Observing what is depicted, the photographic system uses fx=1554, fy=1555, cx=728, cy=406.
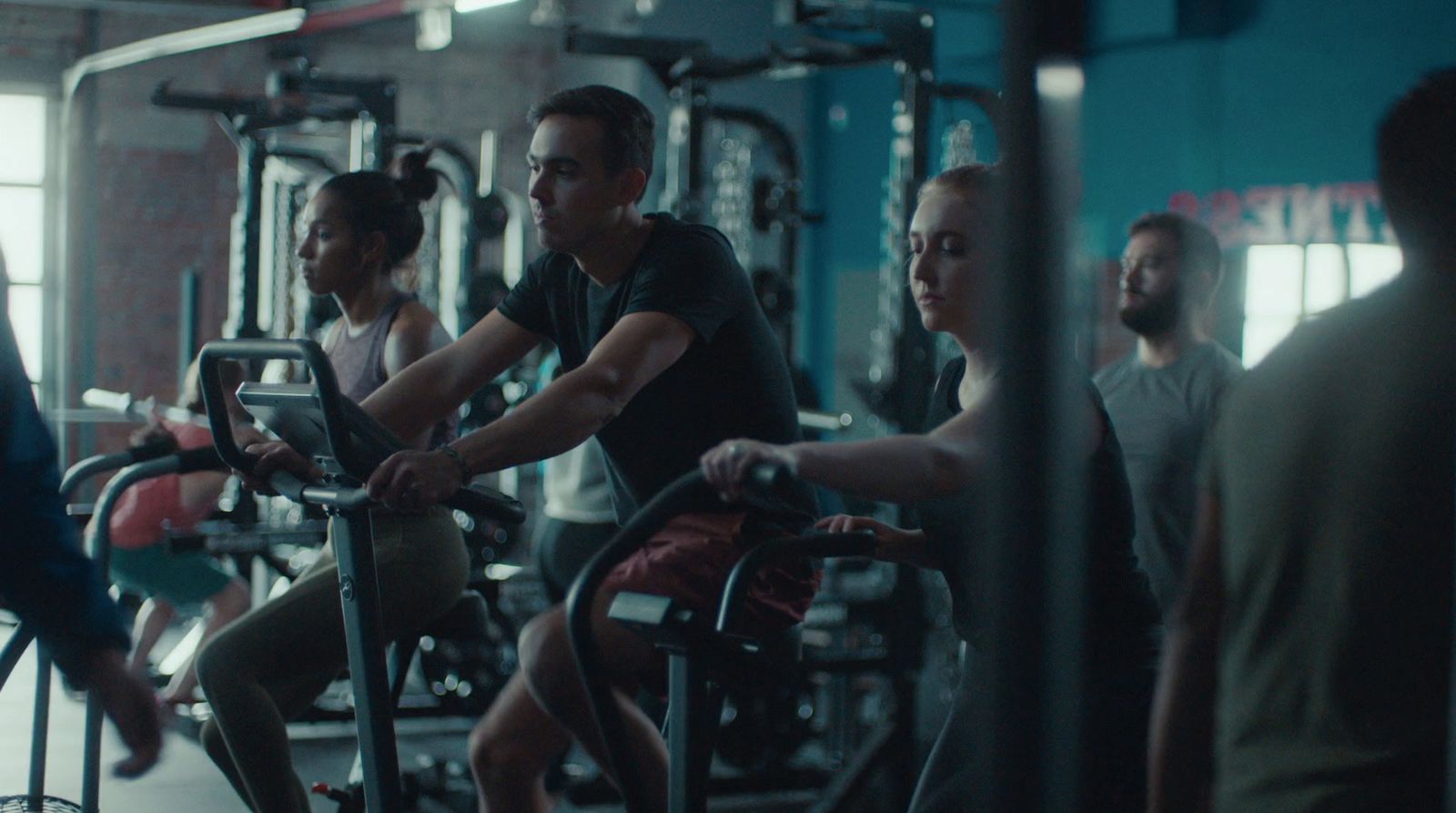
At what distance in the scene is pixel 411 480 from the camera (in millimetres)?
1897

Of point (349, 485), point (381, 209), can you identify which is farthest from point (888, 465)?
point (381, 209)

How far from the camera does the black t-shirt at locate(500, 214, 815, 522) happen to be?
2070 mm

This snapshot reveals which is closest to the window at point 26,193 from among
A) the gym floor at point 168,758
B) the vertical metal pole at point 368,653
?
the gym floor at point 168,758

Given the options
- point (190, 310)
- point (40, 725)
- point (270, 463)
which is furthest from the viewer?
point (190, 310)

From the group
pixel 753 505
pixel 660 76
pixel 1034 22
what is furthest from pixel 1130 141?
pixel 1034 22

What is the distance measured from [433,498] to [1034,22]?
1.41 m

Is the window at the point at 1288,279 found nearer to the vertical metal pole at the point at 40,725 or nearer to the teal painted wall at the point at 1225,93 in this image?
the teal painted wall at the point at 1225,93

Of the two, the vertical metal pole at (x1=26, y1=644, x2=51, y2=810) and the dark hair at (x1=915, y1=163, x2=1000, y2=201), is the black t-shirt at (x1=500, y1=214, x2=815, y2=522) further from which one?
the vertical metal pole at (x1=26, y1=644, x2=51, y2=810)

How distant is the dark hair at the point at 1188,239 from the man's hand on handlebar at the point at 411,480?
1776mm

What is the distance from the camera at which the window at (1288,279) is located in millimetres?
5789

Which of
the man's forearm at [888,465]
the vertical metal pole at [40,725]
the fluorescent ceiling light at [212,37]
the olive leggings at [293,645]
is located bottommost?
the vertical metal pole at [40,725]

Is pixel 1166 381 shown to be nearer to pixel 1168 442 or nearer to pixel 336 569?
pixel 1168 442

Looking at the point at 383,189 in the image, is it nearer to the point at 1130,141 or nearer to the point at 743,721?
the point at 743,721

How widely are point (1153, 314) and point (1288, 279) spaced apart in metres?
3.19
